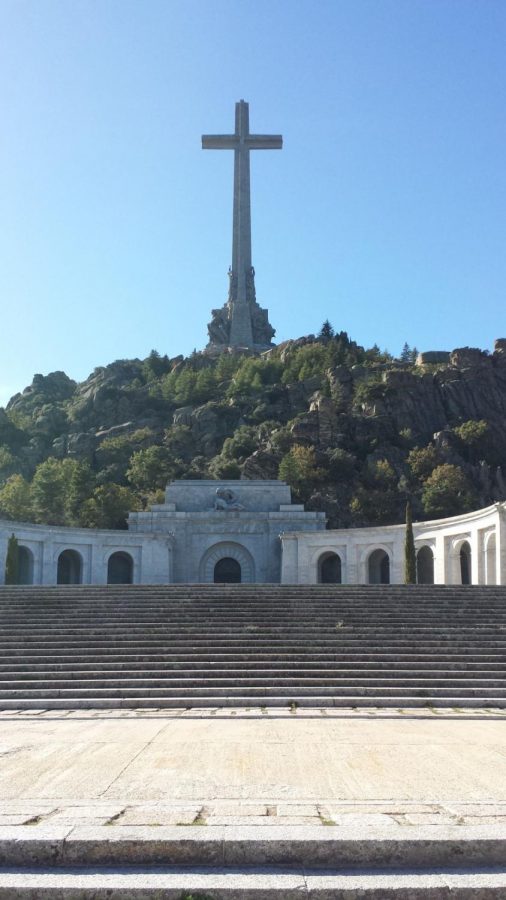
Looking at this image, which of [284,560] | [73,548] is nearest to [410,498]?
[284,560]

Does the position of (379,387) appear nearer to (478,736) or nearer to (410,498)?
(410,498)

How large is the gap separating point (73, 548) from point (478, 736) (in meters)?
30.8

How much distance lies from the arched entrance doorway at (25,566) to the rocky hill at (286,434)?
13.4m

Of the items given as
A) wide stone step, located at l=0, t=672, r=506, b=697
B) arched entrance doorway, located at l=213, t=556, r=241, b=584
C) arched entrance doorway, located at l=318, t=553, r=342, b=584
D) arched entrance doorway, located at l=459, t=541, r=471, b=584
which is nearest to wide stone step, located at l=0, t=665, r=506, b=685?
wide stone step, located at l=0, t=672, r=506, b=697

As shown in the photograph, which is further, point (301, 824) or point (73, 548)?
point (73, 548)

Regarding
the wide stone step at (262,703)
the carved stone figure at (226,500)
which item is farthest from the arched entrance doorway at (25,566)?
the wide stone step at (262,703)

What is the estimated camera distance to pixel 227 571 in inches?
1693

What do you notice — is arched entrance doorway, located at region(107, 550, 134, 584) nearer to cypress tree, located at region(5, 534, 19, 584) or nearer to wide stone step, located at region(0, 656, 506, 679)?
cypress tree, located at region(5, 534, 19, 584)

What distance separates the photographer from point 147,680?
1658cm

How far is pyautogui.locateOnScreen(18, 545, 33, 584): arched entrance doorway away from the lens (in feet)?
129

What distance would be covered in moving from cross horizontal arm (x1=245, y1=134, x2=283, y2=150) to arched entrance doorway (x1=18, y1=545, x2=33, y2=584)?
60522 millimetres

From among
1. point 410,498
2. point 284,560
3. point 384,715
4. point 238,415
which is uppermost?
point 238,415

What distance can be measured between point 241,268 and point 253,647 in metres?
74.1

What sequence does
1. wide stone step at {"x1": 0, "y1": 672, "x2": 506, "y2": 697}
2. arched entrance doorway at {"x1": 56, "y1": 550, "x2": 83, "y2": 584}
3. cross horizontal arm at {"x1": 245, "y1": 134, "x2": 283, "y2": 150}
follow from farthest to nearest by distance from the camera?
cross horizontal arm at {"x1": 245, "y1": 134, "x2": 283, "y2": 150}, arched entrance doorway at {"x1": 56, "y1": 550, "x2": 83, "y2": 584}, wide stone step at {"x1": 0, "y1": 672, "x2": 506, "y2": 697}
